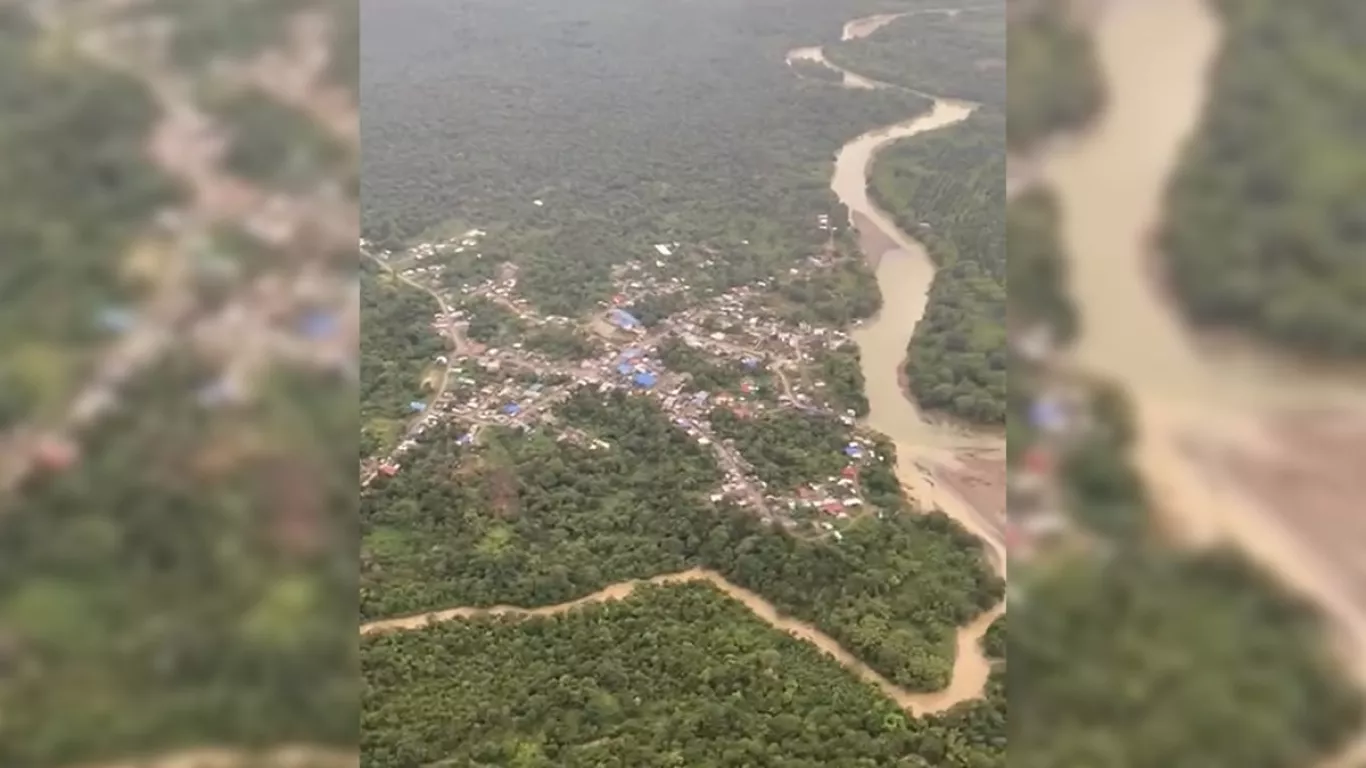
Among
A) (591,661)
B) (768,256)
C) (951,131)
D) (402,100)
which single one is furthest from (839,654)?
(402,100)

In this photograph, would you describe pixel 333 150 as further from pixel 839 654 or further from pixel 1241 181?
pixel 839 654

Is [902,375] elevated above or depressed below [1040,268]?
below

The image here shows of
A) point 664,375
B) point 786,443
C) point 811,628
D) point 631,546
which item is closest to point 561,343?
point 664,375

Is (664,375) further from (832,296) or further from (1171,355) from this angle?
(1171,355)

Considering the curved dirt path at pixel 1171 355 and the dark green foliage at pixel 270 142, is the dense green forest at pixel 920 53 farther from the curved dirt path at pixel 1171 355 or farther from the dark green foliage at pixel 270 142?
the dark green foliage at pixel 270 142

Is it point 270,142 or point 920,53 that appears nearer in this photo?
point 270,142

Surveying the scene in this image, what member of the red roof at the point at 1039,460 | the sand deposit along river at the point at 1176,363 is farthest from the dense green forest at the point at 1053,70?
the red roof at the point at 1039,460

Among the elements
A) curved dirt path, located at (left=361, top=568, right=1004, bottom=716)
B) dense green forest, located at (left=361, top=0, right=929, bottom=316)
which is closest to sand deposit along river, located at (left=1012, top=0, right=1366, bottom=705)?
curved dirt path, located at (left=361, top=568, right=1004, bottom=716)
